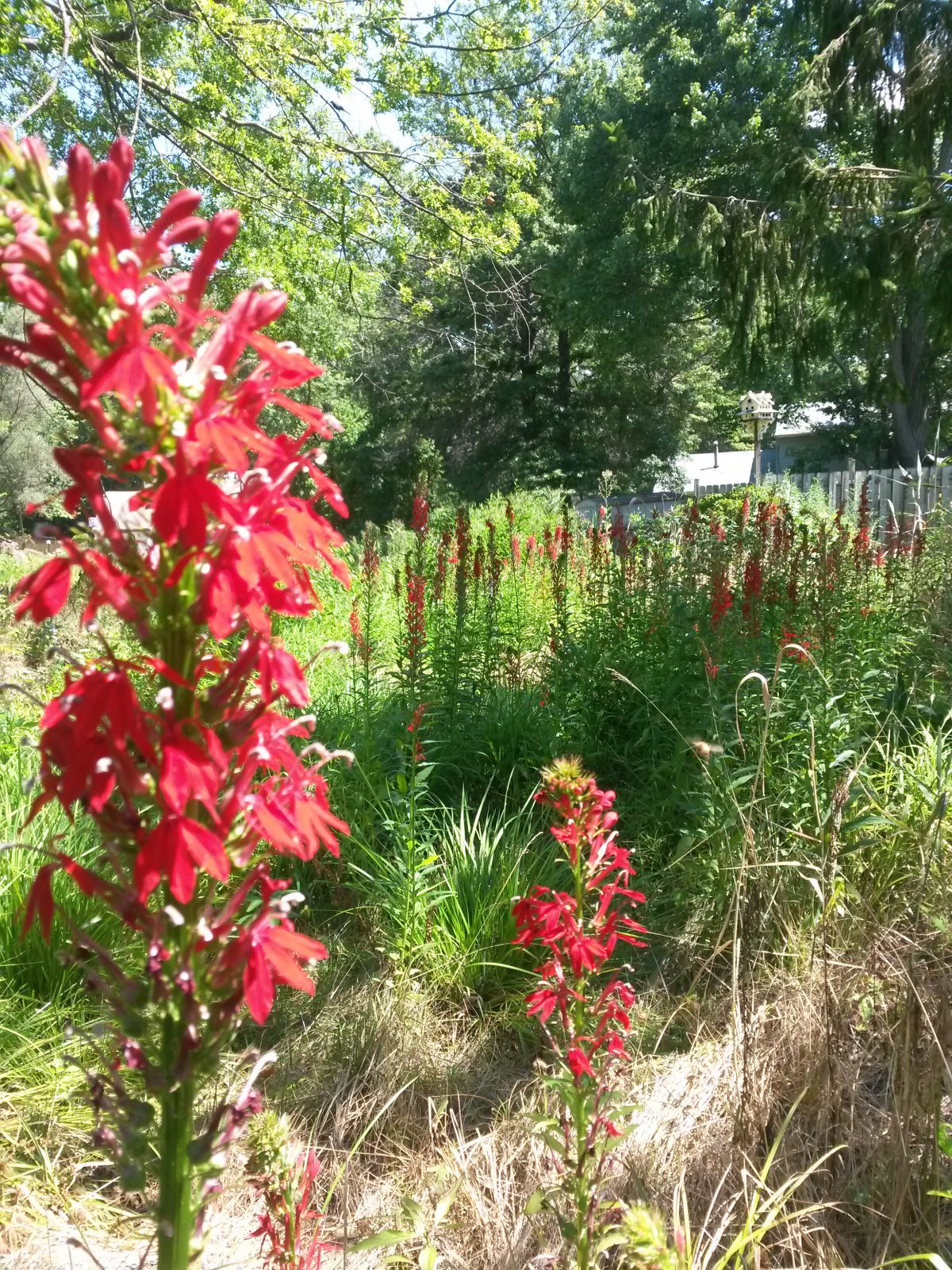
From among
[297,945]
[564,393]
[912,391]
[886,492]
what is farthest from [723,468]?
[297,945]

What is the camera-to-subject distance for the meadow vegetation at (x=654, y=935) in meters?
2.27

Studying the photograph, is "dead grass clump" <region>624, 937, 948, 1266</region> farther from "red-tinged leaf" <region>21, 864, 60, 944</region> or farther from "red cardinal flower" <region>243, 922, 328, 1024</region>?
"red-tinged leaf" <region>21, 864, 60, 944</region>

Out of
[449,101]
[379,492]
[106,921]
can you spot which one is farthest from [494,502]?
[379,492]

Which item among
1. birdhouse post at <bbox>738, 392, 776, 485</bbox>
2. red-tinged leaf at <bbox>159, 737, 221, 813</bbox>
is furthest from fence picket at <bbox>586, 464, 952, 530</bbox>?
red-tinged leaf at <bbox>159, 737, 221, 813</bbox>

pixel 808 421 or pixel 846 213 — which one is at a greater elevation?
pixel 846 213

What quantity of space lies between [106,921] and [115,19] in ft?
26.5

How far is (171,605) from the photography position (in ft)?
3.06

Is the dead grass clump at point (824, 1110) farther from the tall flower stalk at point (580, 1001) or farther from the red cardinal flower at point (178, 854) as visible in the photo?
the red cardinal flower at point (178, 854)

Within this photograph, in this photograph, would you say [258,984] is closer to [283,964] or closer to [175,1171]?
[283,964]

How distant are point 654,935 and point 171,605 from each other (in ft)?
10.3

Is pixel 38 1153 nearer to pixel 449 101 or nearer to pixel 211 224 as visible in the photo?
pixel 211 224

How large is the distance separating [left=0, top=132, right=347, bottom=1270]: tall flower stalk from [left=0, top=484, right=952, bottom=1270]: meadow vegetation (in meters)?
0.30

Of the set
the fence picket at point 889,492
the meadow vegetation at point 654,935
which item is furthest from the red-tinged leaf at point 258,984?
the fence picket at point 889,492

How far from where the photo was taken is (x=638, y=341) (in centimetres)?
2434
